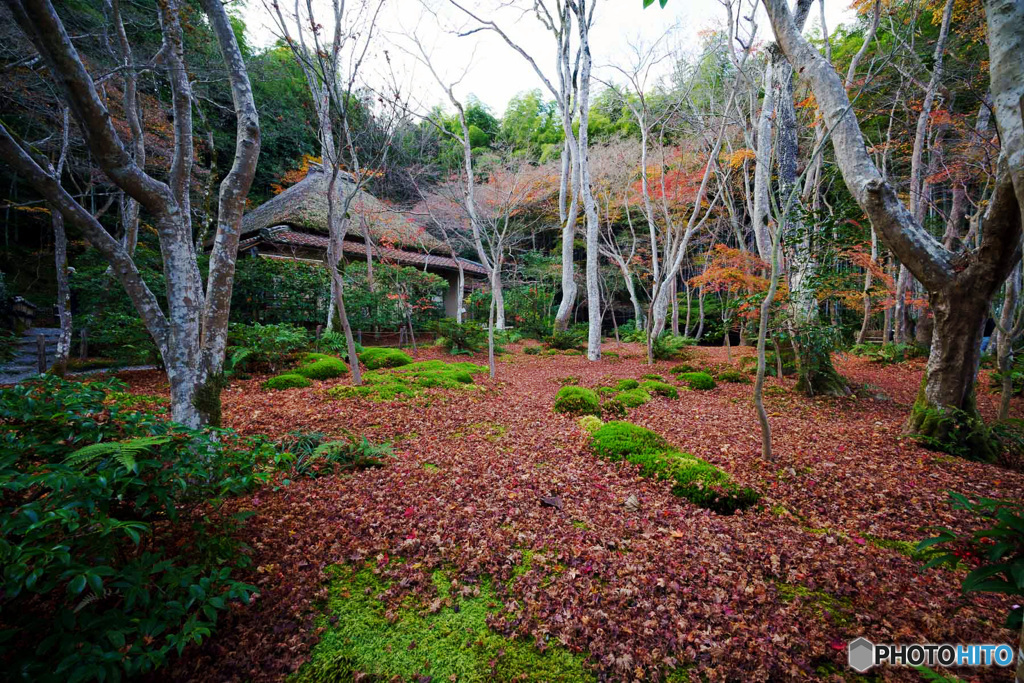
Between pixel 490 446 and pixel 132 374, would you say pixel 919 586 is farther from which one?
pixel 132 374

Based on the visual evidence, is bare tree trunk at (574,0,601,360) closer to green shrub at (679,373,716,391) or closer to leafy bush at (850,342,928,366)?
green shrub at (679,373,716,391)

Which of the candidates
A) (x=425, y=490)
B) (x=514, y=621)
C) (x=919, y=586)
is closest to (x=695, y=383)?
(x=919, y=586)

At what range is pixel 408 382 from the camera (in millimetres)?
6559

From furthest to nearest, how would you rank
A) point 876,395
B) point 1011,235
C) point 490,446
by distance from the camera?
1. point 876,395
2. point 490,446
3. point 1011,235

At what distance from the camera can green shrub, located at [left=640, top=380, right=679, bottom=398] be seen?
648 centimetres

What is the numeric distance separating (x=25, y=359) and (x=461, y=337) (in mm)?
9409

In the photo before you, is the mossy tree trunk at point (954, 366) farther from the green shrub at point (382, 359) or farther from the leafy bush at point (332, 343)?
the leafy bush at point (332, 343)

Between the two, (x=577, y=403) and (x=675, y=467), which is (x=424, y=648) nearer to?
(x=675, y=467)

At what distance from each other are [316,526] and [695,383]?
22.3 feet

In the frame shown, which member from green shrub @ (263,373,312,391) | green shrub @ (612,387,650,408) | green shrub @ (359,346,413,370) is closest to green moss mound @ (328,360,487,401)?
green shrub @ (359,346,413,370)

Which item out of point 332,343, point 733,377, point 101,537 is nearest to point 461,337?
point 332,343

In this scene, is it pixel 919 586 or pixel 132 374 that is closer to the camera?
pixel 919 586

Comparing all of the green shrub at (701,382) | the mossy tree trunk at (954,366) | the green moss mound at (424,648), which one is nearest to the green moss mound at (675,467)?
the green moss mound at (424,648)

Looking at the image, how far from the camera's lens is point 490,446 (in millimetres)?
4242
